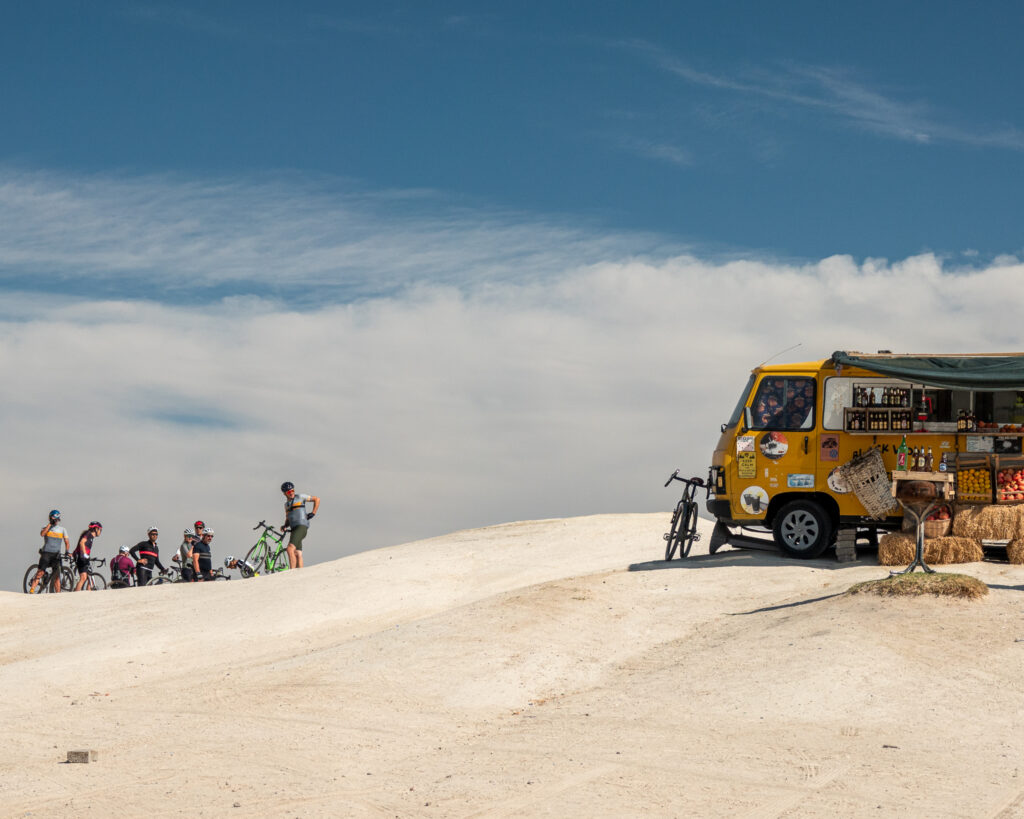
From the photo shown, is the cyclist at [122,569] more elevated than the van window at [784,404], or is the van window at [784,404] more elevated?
the van window at [784,404]

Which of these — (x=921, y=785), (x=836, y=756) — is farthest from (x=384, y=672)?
(x=921, y=785)

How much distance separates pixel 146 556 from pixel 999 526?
652 inches

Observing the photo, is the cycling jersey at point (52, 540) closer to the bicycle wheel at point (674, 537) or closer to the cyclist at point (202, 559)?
the cyclist at point (202, 559)

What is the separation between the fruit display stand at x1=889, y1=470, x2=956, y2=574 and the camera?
15.0 meters

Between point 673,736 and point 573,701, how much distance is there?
70.4 inches

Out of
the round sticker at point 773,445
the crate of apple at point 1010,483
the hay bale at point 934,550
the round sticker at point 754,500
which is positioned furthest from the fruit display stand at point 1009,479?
the round sticker at point 754,500

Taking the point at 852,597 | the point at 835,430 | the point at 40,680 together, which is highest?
the point at 835,430

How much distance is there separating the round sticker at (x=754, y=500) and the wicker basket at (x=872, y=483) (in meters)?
1.31

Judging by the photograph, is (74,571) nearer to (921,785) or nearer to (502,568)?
(502,568)

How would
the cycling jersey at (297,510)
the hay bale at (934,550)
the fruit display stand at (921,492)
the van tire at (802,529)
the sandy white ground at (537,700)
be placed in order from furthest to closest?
1. the cycling jersey at (297,510)
2. the van tire at (802,529)
3. the hay bale at (934,550)
4. the fruit display stand at (921,492)
5. the sandy white ground at (537,700)

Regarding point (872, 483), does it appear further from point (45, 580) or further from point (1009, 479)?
point (45, 580)

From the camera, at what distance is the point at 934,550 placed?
16281 millimetres

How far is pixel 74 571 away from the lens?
978 inches

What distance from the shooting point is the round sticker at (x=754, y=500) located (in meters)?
17.6
